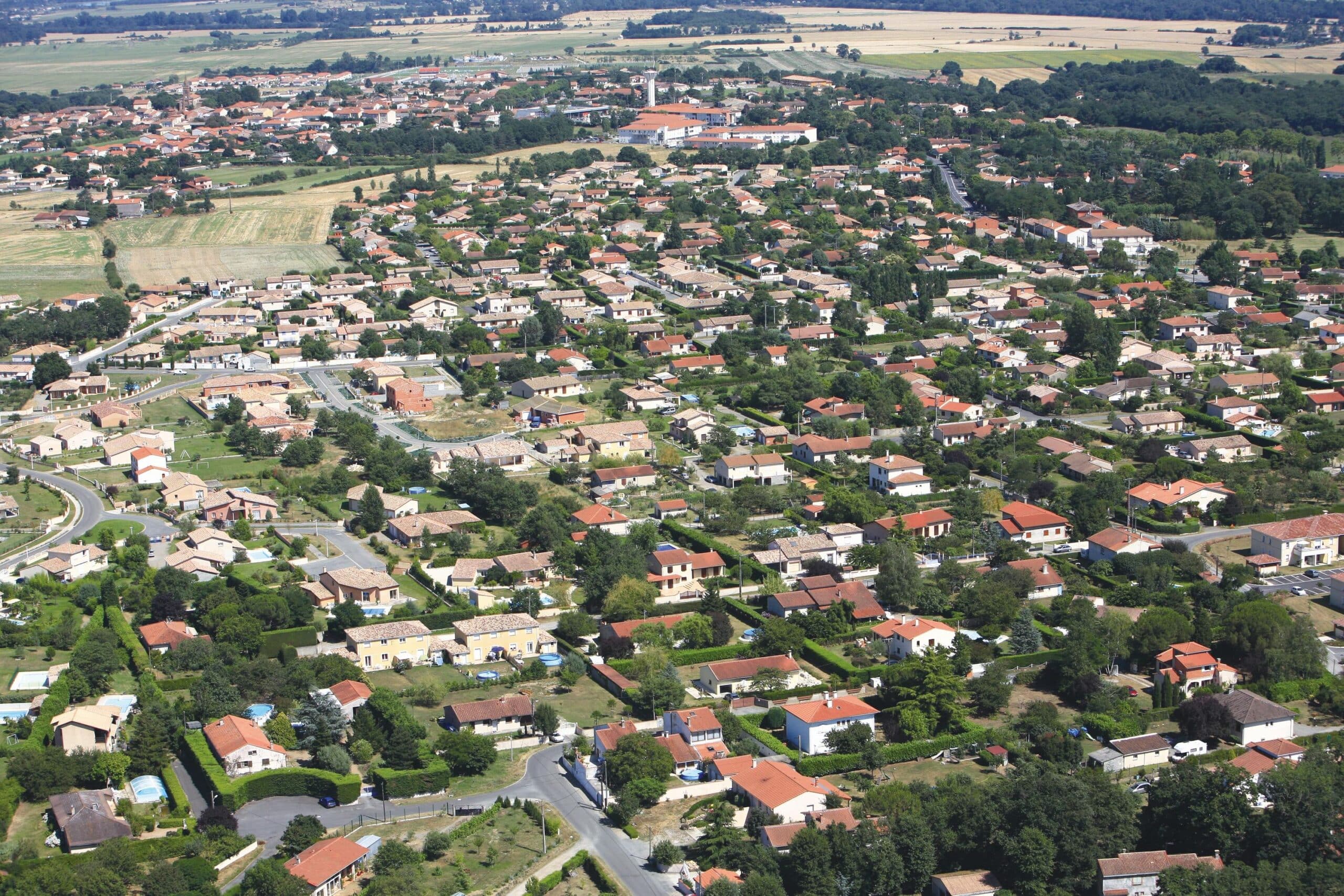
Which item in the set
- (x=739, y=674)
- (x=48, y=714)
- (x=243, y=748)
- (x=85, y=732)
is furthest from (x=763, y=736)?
(x=48, y=714)

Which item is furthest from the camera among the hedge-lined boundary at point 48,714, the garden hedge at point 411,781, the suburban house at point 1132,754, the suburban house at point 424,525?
the suburban house at point 424,525

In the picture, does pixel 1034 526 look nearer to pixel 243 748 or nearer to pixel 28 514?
pixel 243 748

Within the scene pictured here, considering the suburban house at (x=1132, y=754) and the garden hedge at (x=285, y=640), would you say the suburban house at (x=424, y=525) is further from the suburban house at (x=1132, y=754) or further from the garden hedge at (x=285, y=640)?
the suburban house at (x=1132, y=754)

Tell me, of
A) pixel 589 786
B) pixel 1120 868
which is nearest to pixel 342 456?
pixel 589 786

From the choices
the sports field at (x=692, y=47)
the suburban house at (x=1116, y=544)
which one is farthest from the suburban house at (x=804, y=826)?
the sports field at (x=692, y=47)

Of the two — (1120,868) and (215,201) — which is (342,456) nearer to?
(1120,868)

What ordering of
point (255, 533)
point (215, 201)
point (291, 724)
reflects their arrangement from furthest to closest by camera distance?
1. point (215, 201)
2. point (255, 533)
3. point (291, 724)
